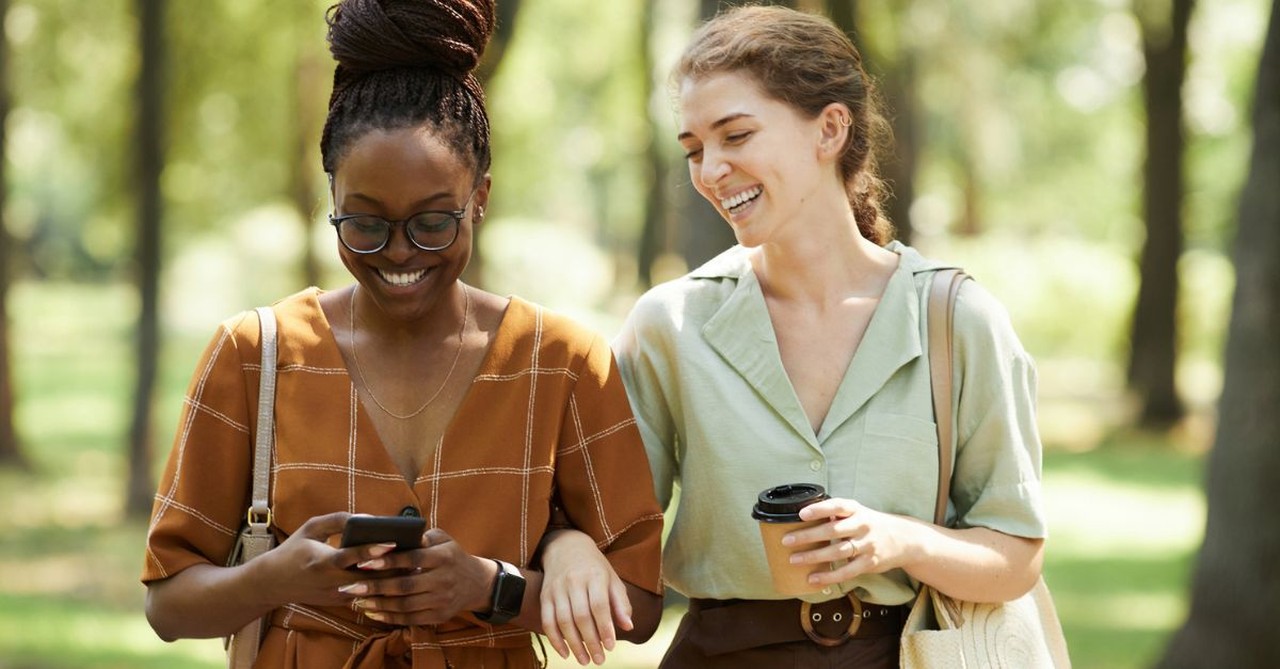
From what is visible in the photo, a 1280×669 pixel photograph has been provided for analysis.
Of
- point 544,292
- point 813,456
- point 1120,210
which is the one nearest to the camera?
point 813,456

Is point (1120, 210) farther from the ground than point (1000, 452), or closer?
farther from the ground

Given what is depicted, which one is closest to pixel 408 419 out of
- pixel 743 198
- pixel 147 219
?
pixel 743 198

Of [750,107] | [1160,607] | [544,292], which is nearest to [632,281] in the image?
[544,292]

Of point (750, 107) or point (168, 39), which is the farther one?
point (168, 39)

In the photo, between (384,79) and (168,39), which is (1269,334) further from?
(168,39)

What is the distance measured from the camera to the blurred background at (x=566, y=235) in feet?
35.9

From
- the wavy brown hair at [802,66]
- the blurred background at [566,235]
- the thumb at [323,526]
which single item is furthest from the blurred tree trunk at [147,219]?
the thumb at [323,526]

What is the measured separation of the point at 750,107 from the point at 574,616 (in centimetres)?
107

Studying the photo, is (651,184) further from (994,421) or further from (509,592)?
(509,592)

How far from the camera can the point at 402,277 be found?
2.79 m

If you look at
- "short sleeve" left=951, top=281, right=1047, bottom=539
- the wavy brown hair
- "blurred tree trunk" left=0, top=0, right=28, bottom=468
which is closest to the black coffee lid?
"short sleeve" left=951, top=281, right=1047, bottom=539

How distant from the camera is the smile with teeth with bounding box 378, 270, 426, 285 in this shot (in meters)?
2.79

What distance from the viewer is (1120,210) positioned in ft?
143

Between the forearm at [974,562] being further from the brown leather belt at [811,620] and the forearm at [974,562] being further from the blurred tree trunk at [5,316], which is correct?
the blurred tree trunk at [5,316]
